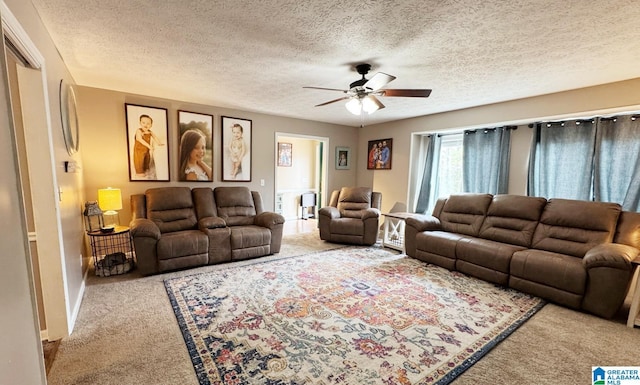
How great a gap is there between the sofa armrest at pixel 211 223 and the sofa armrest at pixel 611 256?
4.21 m

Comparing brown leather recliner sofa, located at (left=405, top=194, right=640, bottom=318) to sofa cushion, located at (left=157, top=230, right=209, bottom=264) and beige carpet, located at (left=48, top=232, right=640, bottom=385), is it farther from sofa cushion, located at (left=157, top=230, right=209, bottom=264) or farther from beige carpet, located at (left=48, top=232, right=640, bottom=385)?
sofa cushion, located at (left=157, top=230, right=209, bottom=264)

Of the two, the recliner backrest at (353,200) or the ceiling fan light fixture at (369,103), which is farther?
the recliner backrest at (353,200)

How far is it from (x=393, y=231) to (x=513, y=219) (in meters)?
1.80

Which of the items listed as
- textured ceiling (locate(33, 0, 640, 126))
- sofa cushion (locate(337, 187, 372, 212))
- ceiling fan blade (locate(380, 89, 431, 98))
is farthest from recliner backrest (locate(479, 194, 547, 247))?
ceiling fan blade (locate(380, 89, 431, 98))

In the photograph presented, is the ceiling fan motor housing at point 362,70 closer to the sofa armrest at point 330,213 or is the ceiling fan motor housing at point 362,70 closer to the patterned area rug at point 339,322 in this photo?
the patterned area rug at point 339,322

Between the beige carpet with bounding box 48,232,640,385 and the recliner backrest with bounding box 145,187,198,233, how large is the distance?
1162 mm

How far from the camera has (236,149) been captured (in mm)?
4699

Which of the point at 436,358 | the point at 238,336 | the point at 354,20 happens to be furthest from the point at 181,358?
the point at 354,20

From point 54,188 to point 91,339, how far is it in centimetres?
118

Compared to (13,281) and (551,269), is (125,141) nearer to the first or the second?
(13,281)

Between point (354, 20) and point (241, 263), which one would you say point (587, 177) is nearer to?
point (354, 20)

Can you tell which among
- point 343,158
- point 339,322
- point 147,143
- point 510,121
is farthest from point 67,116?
point 510,121

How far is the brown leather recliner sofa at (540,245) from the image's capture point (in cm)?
242

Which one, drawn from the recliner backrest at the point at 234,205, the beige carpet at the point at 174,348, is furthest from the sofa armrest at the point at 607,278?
the recliner backrest at the point at 234,205
